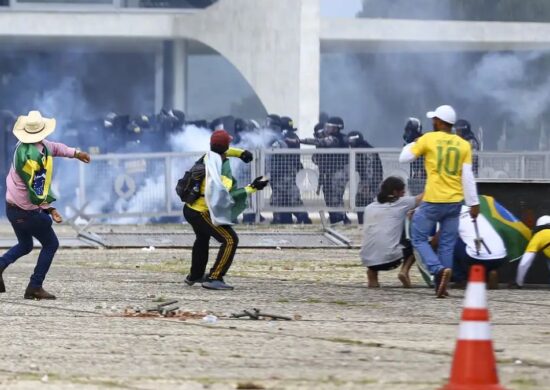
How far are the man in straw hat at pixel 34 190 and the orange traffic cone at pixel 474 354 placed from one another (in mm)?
5770

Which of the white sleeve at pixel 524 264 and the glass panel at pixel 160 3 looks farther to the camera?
the glass panel at pixel 160 3

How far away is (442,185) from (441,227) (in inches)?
14.3

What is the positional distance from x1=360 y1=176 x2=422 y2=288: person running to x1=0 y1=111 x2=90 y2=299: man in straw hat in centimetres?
289

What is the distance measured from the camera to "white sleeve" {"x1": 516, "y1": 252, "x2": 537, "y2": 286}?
44.6 ft

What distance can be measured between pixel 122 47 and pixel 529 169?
73.8 feet

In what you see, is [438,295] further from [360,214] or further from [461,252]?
[360,214]

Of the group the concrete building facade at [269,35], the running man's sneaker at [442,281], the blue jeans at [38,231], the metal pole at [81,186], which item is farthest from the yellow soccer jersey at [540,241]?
the concrete building facade at [269,35]

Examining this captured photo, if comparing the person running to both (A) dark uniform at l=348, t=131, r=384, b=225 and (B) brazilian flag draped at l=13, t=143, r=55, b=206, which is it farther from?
(A) dark uniform at l=348, t=131, r=384, b=225

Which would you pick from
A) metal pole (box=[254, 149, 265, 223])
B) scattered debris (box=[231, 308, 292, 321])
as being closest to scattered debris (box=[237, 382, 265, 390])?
scattered debris (box=[231, 308, 292, 321])

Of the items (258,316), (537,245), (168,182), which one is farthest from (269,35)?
(258,316)

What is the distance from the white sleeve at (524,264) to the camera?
13.6 m

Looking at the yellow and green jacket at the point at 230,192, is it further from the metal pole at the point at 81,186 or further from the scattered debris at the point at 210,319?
the metal pole at the point at 81,186

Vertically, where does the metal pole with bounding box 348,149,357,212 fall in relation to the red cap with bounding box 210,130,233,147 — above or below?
below

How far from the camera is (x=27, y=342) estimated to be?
9742 mm
